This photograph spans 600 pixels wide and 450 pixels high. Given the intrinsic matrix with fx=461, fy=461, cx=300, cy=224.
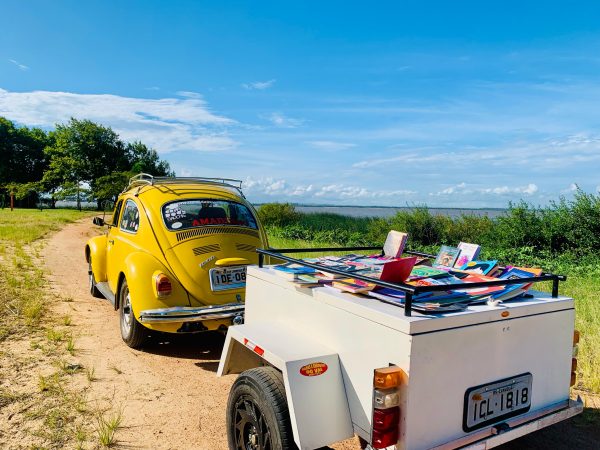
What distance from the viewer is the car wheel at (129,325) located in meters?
5.53

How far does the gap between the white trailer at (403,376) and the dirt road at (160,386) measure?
859 millimetres

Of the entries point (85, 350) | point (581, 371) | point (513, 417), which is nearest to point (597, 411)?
point (581, 371)

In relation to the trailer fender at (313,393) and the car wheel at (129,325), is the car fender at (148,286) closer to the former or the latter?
the car wheel at (129,325)

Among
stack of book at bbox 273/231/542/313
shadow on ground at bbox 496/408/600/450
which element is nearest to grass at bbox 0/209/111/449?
stack of book at bbox 273/231/542/313

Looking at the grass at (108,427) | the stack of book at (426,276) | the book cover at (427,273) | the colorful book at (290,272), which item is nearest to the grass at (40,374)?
the grass at (108,427)

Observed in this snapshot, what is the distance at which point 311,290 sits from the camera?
2986mm

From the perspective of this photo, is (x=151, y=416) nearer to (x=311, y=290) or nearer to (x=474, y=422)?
(x=311, y=290)

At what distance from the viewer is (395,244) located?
4.00m

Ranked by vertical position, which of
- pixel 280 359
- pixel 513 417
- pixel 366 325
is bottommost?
pixel 513 417

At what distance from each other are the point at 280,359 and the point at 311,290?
21.5 inches

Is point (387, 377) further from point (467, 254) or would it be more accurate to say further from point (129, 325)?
point (129, 325)

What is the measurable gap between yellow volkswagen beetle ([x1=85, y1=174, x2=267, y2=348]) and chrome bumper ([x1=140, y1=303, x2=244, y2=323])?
1 cm

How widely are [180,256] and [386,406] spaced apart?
3932 millimetres

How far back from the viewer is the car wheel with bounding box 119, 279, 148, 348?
553 cm
